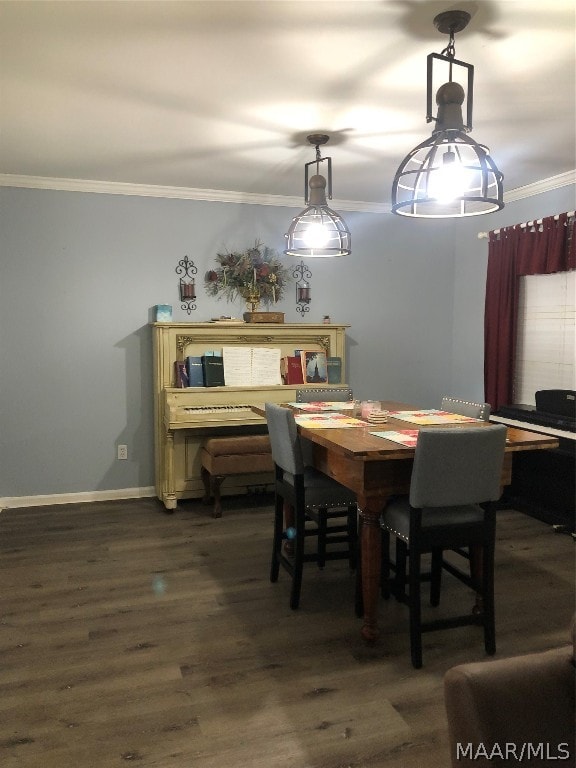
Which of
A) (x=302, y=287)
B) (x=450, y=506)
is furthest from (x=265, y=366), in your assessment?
(x=450, y=506)

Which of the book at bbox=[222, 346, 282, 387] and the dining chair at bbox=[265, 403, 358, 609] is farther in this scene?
the book at bbox=[222, 346, 282, 387]

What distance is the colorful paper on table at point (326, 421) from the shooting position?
2.78 meters

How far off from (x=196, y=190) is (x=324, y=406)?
2.20 metres

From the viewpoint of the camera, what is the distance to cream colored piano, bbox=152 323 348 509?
4.29 m

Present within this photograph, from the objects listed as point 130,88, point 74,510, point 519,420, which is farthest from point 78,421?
point 519,420

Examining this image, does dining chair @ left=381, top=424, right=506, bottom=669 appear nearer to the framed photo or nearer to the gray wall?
the framed photo

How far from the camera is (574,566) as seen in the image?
11.0 feet

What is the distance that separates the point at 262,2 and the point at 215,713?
244 cm

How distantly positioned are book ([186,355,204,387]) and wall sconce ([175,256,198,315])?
1.52 feet

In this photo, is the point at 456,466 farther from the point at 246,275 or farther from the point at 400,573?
the point at 246,275

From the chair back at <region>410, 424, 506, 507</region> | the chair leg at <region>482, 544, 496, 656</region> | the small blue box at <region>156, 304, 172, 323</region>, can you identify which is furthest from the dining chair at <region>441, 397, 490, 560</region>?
the small blue box at <region>156, 304, 172, 323</region>

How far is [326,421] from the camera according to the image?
2.91m

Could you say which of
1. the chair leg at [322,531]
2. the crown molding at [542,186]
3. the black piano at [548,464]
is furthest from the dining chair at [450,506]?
the crown molding at [542,186]

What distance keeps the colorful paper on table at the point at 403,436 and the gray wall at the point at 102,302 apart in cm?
250
